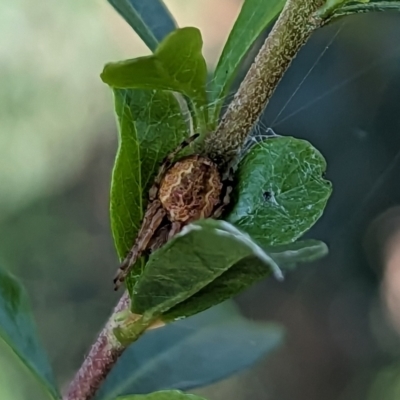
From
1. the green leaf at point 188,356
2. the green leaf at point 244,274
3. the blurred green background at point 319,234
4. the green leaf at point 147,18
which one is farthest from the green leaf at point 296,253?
the blurred green background at point 319,234

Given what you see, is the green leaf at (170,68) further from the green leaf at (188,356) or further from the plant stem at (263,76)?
the green leaf at (188,356)

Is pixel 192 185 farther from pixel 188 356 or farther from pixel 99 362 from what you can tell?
pixel 188 356

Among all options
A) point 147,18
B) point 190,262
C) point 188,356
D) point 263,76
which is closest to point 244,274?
point 190,262

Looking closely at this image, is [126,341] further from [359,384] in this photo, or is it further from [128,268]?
[359,384]

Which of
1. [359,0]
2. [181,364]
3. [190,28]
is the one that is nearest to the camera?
[190,28]

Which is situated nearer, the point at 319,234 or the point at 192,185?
the point at 192,185

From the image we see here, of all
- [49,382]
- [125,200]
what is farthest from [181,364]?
[125,200]
